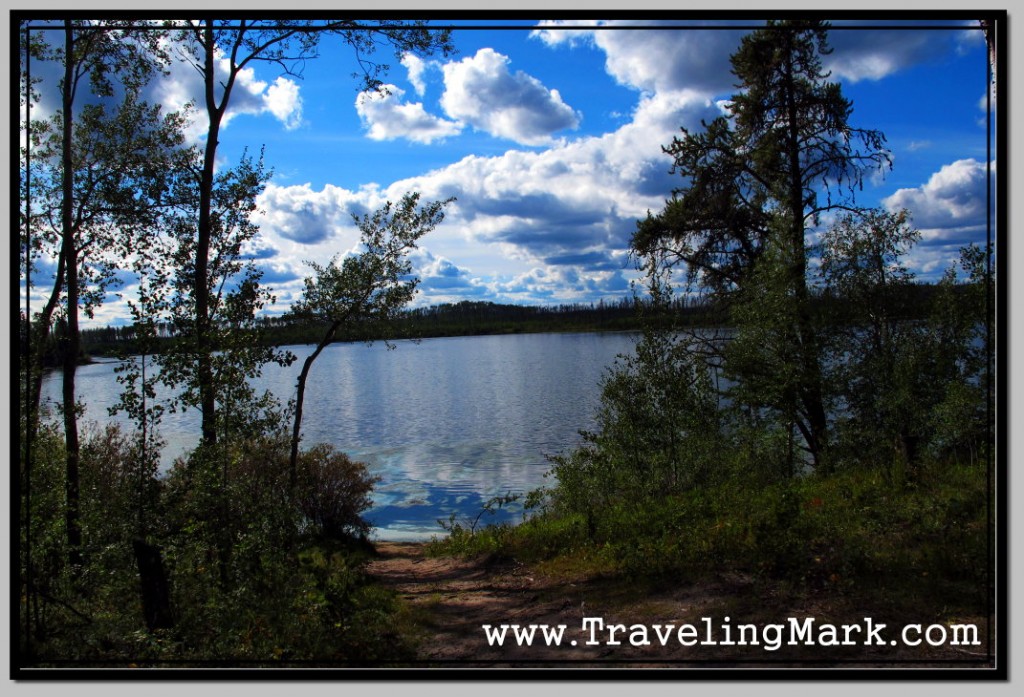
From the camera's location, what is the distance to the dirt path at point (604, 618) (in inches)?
209

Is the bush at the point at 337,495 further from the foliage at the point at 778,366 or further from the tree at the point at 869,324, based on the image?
the tree at the point at 869,324

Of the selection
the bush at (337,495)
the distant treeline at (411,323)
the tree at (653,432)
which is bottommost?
the bush at (337,495)

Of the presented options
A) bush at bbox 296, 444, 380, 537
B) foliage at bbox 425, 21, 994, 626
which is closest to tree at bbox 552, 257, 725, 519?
foliage at bbox 425, 21, 994, 626

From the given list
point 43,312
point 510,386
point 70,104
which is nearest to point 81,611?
point 43,312

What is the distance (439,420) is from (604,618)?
701 inches

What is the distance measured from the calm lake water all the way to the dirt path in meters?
4.66

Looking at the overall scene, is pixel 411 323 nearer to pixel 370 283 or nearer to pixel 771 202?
pixel 370 283

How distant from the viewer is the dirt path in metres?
5.31

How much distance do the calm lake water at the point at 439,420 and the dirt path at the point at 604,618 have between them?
4.66 m

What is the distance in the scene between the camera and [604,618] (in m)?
6.33

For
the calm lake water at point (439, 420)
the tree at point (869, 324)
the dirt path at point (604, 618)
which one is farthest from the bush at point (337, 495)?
the tree at point (869, 324)

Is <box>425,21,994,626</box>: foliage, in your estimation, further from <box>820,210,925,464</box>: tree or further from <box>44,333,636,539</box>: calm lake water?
<box>44,333,636,539</box>: calm lake water

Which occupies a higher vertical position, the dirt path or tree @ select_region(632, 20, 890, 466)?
tree @ select_region(632, 20, 890, 466)

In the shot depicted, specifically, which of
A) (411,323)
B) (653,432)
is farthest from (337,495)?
(653,432)
